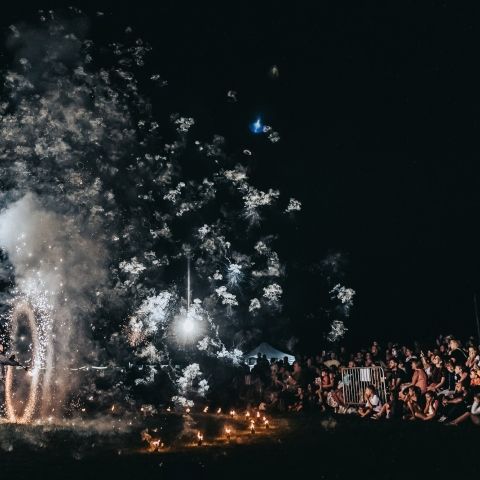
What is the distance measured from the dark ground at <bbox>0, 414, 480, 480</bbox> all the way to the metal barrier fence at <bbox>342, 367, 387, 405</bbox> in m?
2.88

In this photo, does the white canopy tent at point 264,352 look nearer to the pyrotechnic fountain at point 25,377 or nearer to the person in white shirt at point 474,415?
the pyrotechnic fountain at point 25,377

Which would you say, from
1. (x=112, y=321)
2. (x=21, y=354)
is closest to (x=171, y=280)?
(x=112, y=321)

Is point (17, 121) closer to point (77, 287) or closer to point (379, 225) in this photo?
point (77, 287)

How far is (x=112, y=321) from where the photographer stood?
24984 mm

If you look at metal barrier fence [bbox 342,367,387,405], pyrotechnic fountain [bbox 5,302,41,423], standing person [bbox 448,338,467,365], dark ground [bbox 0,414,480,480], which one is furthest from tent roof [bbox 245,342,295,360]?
dark ground [bbox 0,414,480,480]

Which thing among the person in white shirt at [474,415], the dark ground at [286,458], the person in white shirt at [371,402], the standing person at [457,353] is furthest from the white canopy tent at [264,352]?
the person in white shirt at [474,415]

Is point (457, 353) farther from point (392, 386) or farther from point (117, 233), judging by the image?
point (117, 233)

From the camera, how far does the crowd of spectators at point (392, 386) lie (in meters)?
11.3

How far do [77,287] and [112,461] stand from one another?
1668 cm

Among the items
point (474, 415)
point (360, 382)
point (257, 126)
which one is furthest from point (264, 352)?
point (257, 126)

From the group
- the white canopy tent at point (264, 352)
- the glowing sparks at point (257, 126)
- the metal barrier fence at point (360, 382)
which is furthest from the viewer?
the glowing sparks at point (257, 126)

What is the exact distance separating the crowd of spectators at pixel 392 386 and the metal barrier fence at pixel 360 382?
0.06 meters

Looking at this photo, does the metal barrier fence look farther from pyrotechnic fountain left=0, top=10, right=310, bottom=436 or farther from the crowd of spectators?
pyrotechnic fountain left=0, top=10, right=310, bottom=436

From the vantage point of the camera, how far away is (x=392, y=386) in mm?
13211
